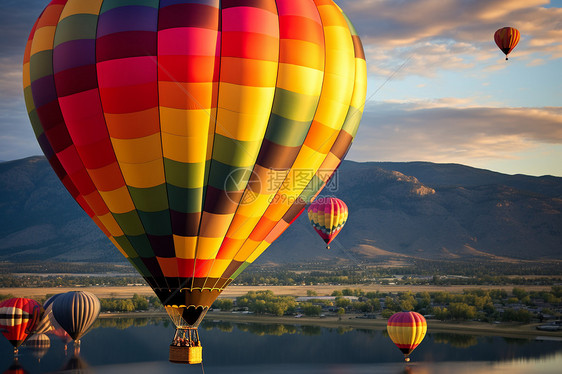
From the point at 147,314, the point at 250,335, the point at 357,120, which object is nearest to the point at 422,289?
the point at 147,314

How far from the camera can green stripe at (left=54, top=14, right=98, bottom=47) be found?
17125 millimetres

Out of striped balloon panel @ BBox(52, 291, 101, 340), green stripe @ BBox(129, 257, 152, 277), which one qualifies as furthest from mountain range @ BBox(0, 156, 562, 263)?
green stripe @ BBox(129, 257, 152, 277)

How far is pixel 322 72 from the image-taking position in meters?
18.3

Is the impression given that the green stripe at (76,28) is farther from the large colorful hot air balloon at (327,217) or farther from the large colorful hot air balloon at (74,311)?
the large colorful hot air balloon at (327,217)

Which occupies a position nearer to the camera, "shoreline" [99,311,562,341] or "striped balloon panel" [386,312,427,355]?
"striped balloon panel" [386,312,427,355]

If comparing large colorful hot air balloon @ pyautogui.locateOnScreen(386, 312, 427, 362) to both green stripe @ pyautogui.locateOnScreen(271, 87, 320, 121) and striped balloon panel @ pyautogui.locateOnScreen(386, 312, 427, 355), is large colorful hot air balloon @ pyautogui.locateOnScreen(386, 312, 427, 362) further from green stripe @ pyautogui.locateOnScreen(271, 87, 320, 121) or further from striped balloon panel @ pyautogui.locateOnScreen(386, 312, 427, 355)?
green stripe @ pyautogui.locateOnScreen(271, 87, 320, 121)

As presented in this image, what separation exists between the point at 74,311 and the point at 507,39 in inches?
1182

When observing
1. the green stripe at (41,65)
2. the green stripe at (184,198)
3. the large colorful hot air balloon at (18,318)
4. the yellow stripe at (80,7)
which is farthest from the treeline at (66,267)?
the green stripe at (184,198)

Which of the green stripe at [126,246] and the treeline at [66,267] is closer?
the green stripe at [126,246]

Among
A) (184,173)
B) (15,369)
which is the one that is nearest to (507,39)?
(184,173)

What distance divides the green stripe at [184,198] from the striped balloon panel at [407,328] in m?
24.3

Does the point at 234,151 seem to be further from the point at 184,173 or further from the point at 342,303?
the point at 342,303

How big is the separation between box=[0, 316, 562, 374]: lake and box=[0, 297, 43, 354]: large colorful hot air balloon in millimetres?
1384

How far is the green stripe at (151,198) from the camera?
17359mm
